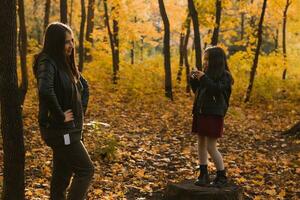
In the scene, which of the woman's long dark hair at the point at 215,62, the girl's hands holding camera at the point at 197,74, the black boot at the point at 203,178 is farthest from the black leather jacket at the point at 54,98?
the black boot at the point at 203,178

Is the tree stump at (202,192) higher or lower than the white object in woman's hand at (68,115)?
lower

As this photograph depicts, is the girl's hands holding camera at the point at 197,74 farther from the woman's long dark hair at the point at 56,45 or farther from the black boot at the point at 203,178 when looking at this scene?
the woman's long dark hair at the point at 56,45

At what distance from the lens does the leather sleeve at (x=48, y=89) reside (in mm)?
3961

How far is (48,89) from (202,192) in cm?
281

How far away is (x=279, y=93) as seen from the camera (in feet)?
72.1

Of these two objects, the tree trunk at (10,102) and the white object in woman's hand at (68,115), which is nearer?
the white object in woman's hand at (68,115)

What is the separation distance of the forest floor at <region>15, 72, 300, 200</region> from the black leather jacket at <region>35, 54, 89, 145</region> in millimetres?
2025

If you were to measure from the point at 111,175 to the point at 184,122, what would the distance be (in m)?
6.58

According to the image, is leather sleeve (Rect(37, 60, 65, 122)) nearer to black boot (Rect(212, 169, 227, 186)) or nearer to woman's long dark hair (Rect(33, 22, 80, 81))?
woman's long dark hair (Rect(33, 22, 80, 81))

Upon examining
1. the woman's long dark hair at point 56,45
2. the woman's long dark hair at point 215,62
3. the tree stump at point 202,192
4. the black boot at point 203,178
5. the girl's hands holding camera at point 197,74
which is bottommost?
the tree stump at point 202,192

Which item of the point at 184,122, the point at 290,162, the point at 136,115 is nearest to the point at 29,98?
the point at 136,115

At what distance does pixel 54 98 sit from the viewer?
13.1 feet

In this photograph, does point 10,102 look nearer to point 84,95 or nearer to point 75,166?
point 84,95

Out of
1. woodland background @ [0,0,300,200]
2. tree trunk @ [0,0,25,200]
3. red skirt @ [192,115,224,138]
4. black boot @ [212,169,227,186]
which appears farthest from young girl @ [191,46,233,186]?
tree trunk @ [0,0,25,200]
